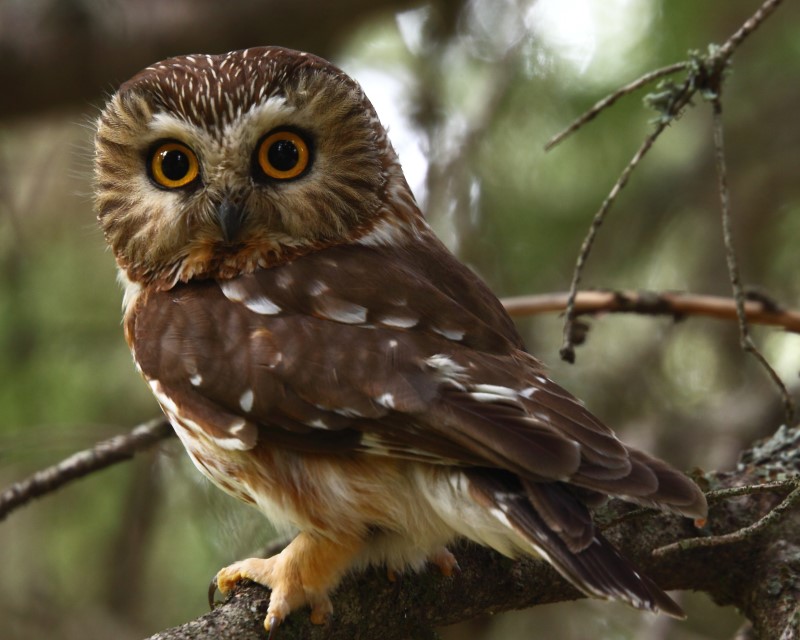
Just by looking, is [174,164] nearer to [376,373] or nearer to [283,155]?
[283,155]

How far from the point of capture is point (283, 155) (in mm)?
3184

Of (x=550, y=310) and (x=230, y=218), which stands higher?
(x=230, y=218)

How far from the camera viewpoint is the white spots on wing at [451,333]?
2.79 m

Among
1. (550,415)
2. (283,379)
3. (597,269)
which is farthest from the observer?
(597,269)

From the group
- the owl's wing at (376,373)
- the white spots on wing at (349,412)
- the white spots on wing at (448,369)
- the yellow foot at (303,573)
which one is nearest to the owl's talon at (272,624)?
the yellow foot at (303,573)

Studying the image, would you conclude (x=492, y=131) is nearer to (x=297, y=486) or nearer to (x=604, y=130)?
(x=604, y=130)

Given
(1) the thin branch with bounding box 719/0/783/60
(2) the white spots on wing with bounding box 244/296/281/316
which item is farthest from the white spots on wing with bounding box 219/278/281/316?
(1) the thin branch with bounding box 719/0/783/60

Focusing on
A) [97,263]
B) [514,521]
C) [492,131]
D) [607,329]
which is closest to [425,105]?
[492,131]

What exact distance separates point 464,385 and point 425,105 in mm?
2432

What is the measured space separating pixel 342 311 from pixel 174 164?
75cm

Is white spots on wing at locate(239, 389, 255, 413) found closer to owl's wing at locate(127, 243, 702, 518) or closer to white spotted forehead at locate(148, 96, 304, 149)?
owl's wing at locate(127, 243, 702, 518)

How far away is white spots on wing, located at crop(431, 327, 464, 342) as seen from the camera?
110 inches

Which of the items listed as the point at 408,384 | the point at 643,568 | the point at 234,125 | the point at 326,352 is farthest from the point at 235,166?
the point at 643,568

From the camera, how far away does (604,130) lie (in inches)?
201
